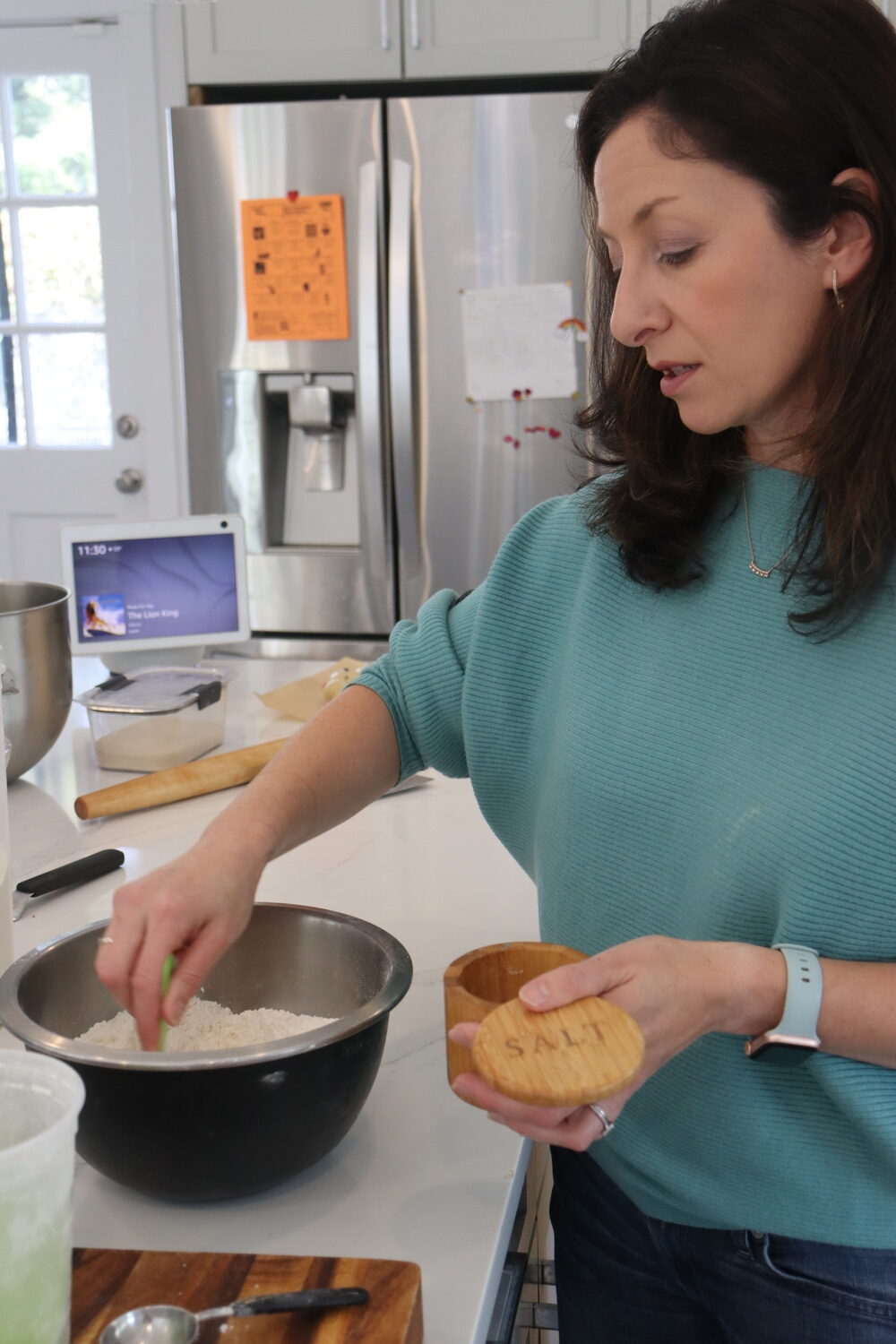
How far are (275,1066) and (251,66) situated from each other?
2649 millimetres

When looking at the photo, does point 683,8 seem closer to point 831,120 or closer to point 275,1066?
point 831,120

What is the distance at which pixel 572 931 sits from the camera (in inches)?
41.8

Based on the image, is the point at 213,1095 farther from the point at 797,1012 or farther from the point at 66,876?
the point at 66,876

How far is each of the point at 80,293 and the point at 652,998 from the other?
296cm

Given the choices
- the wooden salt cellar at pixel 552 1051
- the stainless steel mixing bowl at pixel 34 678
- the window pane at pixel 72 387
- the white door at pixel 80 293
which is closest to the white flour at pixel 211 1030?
the wooden salt cellar at pixel 552 1051

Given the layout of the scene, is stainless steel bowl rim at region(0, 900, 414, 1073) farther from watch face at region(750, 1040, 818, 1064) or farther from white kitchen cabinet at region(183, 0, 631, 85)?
white kitchen cabinet at region(183, 0, 631, 85)

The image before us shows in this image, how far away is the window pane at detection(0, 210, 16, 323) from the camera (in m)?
3.31

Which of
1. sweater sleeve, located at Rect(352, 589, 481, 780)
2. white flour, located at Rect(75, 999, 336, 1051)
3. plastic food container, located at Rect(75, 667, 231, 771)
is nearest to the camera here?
white flour, located at Rect(75, 999, 336, 1051)

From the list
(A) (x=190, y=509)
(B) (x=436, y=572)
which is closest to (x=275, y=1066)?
(B) (x=436, y=572)

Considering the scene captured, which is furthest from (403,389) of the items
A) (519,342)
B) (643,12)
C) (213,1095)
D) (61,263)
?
(213,1095)

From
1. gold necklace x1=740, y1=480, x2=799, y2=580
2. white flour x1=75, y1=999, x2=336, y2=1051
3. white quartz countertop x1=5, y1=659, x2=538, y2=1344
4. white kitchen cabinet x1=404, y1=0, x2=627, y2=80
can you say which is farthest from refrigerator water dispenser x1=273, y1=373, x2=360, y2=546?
white flour x1=75, y1=999, x2=336, y2=1051

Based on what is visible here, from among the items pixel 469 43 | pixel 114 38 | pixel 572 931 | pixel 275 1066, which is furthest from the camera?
pixel 114 38

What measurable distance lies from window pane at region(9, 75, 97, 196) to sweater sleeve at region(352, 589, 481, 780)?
96.5 inches

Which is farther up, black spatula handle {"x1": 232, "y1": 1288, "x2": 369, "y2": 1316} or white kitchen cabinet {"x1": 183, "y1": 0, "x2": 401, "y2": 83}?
white kitchen cabinet {"x1": 183, "y1": 0, "x2": 401, "y2": 83}
